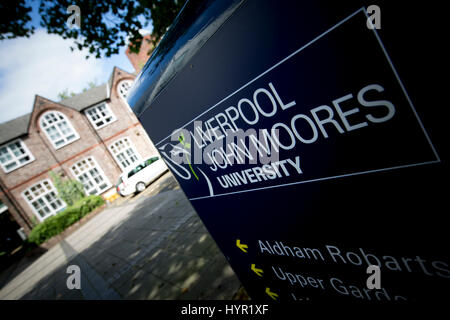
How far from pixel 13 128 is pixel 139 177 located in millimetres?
12790

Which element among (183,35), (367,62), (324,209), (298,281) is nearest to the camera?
(367,62)

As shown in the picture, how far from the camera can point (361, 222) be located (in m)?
0.92

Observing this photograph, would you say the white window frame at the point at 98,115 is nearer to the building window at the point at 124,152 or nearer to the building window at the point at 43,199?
the building window at the point at 124,152

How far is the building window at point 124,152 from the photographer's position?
61.8 feet

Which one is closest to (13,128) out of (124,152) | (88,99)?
(88,99)

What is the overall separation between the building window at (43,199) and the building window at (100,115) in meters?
5.99

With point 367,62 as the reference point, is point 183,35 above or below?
above

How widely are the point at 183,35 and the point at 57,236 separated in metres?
16.4

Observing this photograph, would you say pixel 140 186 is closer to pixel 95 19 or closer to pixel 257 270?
pixel 95 19

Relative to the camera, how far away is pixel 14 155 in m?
16.0

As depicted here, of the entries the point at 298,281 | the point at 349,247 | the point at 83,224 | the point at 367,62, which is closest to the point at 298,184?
the point at 349,247

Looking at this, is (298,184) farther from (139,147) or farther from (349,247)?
(139,147)

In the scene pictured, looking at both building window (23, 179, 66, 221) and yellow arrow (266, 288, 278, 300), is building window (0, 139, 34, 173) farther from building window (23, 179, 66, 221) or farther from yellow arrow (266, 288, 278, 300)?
yellow arrow (266, 288, 278, 300)

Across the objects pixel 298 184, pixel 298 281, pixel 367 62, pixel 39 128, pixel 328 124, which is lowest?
pixel 298 281
